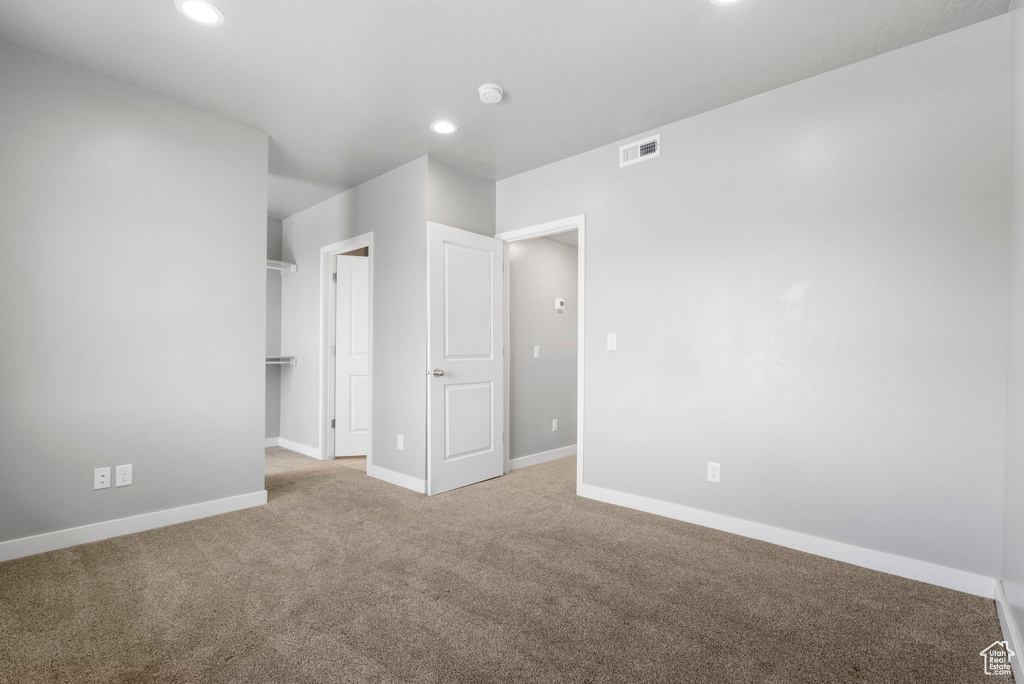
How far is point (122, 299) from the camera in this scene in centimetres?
277

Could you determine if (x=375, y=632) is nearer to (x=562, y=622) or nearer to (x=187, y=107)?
(x=562, y=622)

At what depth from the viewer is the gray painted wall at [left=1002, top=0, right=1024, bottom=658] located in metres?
1.62

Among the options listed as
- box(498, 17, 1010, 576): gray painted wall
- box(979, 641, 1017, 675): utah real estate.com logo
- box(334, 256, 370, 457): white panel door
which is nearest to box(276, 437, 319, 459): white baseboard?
box(334, 256, 370, 457): white panel door

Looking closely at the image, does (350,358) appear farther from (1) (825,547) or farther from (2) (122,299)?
(1) (825,547)

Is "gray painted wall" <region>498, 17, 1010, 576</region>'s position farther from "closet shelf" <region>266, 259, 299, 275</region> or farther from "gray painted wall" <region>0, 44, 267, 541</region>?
"closet shelf" <region>266, 259, 299, 275</region>

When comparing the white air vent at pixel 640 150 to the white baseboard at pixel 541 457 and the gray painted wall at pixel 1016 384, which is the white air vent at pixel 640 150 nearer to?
the gray painted wall at pixel 1016 384

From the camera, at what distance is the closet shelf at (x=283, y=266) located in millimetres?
5141

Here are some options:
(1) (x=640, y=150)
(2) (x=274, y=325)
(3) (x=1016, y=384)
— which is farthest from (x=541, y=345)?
(3) (x=1016, y=384)

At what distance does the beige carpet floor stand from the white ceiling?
2.65 metres

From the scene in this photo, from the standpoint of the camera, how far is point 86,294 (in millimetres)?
2650

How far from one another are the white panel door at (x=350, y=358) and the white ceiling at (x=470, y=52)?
184 centimetres

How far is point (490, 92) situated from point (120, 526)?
3.36 metres

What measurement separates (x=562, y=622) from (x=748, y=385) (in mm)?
1770

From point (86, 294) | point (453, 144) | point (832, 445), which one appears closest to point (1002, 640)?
point (832, 445)
